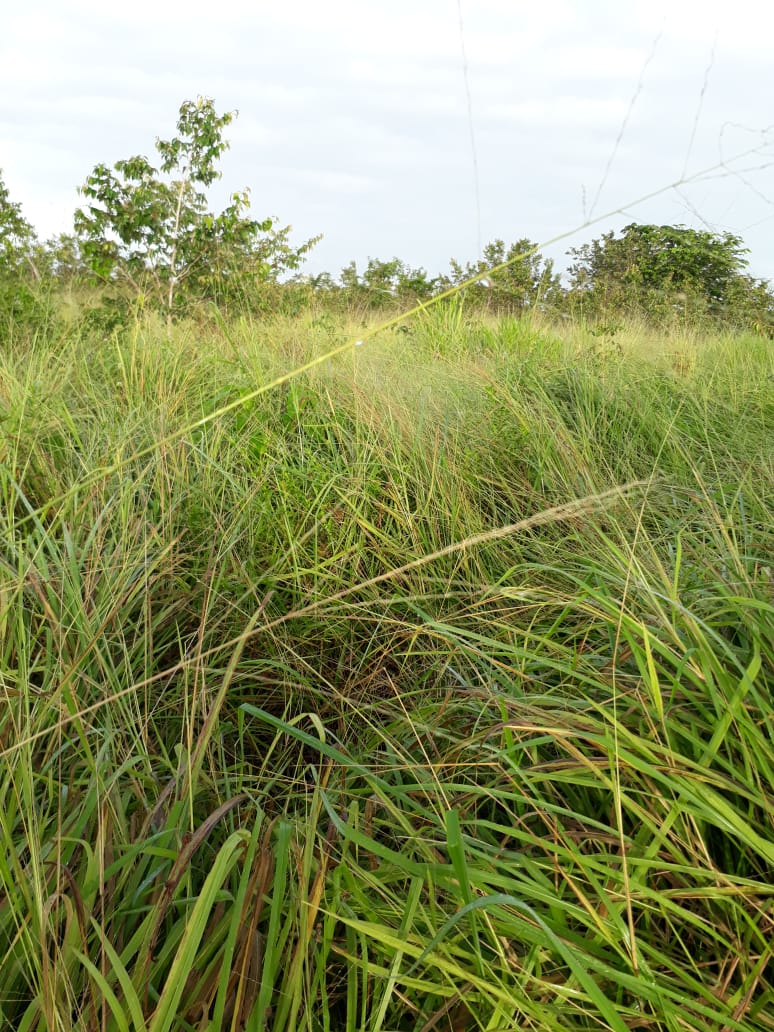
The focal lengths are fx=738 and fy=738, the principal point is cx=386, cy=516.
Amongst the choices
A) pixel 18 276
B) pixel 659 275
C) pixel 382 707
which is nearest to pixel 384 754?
pixel 382 707

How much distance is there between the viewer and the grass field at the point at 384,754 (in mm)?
923

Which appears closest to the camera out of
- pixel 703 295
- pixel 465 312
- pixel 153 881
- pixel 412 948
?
pixel 412 948

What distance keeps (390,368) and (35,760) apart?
2421 mm

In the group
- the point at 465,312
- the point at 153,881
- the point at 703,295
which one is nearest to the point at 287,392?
the point at 153,881

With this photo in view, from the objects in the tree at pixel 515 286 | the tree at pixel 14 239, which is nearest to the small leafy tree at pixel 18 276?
the tree at pixel 14 239

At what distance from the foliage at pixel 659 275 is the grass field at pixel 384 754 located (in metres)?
3.64

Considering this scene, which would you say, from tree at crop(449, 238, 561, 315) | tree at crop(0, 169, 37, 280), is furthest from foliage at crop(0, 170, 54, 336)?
tree at crop(449, 238, 561, 315)

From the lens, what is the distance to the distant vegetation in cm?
93

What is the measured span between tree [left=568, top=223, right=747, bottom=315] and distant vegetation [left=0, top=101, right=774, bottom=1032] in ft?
9.07

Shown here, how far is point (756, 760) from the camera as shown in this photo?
3.55 feet

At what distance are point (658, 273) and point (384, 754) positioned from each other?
6592 millimetres

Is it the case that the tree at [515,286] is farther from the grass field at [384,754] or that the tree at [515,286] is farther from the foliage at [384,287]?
the grass field at [384,754]

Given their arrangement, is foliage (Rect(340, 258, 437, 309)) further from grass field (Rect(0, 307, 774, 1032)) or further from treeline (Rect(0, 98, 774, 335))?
grass field (Rect(0, 307, 774, 1032))

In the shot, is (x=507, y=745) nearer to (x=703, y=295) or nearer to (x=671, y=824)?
(x=671, y=824)
